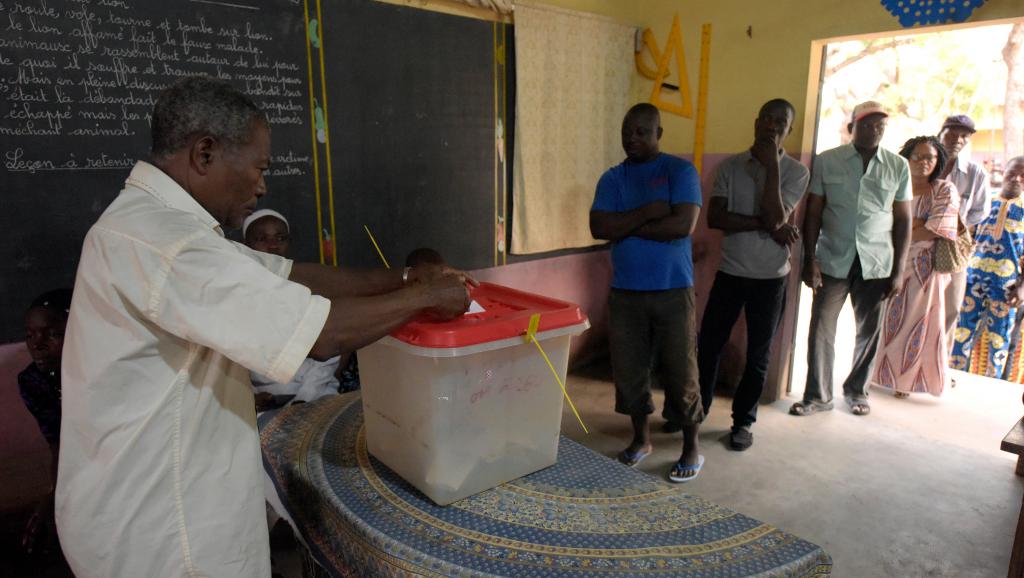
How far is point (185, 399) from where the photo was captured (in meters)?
1.04

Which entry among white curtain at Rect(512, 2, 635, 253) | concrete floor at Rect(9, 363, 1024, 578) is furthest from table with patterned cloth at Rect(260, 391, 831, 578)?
white curtain at Rect(512, 2, 635, 253)

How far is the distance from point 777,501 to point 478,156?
2460 mm

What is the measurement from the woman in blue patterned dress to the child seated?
5248mm

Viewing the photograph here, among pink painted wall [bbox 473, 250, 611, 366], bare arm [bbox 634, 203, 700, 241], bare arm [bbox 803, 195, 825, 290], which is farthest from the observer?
pink painted wall [bbox 473, 250, 611, 366]

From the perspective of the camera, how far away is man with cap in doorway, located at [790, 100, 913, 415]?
3473mm

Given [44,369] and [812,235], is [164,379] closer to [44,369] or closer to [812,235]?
[44,369]

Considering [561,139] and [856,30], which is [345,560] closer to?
[561,139]

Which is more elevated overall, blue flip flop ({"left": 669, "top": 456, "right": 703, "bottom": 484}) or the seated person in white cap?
the seated person in white cap

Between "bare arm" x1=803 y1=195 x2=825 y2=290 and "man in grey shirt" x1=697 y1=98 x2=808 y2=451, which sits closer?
"man in grey shirt" x1=697 y1=98 x2=808 y2=451

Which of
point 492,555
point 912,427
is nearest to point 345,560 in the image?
point 492,555

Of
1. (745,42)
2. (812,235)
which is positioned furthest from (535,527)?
(745,42)

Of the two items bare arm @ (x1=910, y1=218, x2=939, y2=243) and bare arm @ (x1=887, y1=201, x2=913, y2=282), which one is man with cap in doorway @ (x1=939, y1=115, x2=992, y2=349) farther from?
bare arm @ (x1=887, y1=201, x2=913, y2=282)

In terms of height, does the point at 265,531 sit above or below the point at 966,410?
above

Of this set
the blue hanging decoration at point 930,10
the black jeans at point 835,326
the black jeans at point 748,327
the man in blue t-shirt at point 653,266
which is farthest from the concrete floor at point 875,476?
the blue hanging decoration at point 930,10
